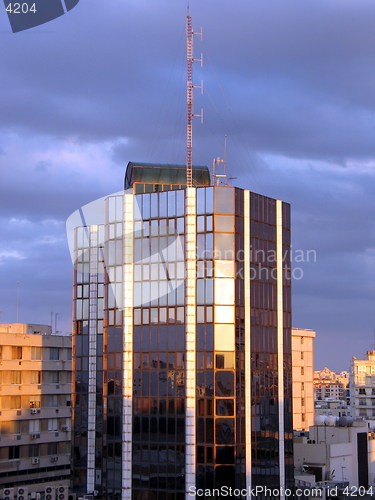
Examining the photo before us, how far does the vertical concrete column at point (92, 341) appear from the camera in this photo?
8444 cm

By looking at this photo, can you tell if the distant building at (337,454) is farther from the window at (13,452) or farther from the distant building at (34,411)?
the window at (13,452)

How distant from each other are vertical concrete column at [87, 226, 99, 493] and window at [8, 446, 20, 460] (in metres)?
20.3

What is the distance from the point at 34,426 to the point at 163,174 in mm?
43243

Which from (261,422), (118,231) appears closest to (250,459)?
(261,422)

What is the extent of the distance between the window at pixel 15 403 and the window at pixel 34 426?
2.76 meters

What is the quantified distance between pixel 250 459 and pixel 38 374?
45255mm

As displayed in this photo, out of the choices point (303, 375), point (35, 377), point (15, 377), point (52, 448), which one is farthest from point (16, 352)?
point (303, 375)

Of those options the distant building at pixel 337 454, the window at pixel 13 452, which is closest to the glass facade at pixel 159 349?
the distant building at pixel 337 454

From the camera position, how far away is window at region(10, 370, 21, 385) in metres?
104

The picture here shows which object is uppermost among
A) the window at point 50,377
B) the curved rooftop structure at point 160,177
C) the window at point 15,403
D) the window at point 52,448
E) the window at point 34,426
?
the curved rooftop structure at point 160,177

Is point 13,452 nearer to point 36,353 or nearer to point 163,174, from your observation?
point 36,353

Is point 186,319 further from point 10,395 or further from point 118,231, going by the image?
point 10,395

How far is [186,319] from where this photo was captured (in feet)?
233

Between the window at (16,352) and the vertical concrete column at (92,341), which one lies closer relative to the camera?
the vertical concrete column at (92,341)
